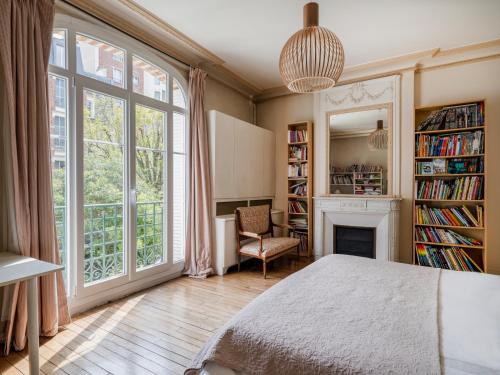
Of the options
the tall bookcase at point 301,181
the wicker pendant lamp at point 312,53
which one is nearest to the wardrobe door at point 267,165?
the tall bookcase at point 301,181

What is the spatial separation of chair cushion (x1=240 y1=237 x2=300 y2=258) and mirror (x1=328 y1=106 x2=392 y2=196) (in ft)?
3.54

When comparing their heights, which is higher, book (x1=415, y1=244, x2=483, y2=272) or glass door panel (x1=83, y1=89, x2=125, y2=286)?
glass door panel (x1=83, y1=89, x2=125, y2=286)

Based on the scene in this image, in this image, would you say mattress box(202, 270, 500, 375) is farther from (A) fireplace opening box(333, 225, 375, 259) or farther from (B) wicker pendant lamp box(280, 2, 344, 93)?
(A) fireplace opening box(333, 225, 375, 259)

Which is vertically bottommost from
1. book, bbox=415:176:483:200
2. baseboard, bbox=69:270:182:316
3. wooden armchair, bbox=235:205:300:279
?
baseboard, bbox=69:270:182:316

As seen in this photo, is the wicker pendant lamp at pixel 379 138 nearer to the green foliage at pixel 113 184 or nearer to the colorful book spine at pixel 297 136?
the colorful book spine at pixel 297 136

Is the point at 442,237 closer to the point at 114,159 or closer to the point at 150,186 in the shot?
the point at 150,186

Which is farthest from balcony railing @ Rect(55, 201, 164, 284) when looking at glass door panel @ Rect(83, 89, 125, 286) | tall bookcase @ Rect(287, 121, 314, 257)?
tall bookcase @ Rect(287, 121, 314, 257)

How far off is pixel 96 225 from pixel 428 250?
3.83 metres

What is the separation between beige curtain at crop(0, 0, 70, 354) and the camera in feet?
6.13

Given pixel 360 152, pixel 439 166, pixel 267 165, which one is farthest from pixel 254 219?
pixel 439 166

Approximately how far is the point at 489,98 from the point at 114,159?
14.3ft

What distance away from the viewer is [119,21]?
8.76ft

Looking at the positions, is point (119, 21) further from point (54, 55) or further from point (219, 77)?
point (219, 77)

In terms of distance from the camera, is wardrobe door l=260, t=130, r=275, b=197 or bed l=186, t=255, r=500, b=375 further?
wardrobe door l=260, t=130, r=275, b=197
